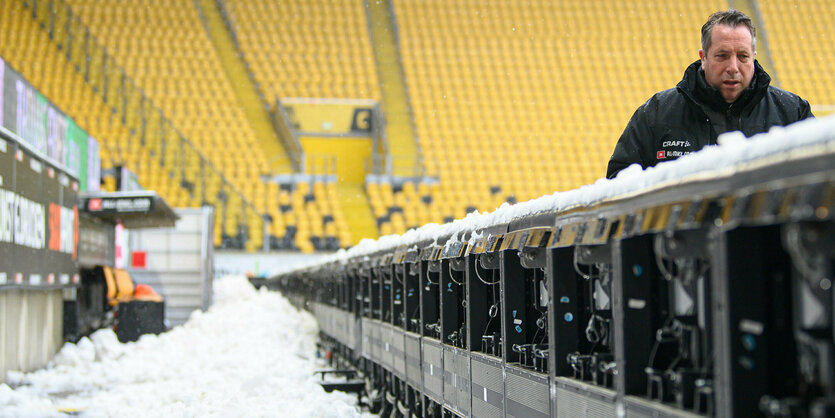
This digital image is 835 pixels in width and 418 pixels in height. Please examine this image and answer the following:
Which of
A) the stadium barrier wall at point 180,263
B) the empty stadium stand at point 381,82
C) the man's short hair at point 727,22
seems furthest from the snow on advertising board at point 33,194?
the empty stadium stand at point 381,82

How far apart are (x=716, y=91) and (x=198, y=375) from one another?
7.40 meters

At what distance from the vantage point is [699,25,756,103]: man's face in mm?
3924

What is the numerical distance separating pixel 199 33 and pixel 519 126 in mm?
10137

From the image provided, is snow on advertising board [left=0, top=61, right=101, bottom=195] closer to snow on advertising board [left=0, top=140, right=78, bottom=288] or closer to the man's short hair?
snow on advertising board [left=0, top=140, right=78, bottom=288]

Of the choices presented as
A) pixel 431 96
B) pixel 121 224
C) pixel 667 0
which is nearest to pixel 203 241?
pixel 121 224

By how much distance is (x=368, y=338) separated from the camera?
9.67 m

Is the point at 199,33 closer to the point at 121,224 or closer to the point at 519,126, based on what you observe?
the point at 519,126

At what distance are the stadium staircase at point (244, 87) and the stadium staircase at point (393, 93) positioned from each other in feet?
10.2

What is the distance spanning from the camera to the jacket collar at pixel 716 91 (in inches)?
158

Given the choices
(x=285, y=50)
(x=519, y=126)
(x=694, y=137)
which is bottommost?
(x=694, y=137)

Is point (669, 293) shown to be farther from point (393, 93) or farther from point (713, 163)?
point (393, 93)

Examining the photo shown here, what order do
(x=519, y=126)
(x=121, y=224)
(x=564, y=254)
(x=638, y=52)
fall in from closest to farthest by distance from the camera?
(x=564, y=254), (x=121, y=224), (x=519, y=126), (x=638, y=52)

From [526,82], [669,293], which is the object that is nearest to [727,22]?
[669,293]

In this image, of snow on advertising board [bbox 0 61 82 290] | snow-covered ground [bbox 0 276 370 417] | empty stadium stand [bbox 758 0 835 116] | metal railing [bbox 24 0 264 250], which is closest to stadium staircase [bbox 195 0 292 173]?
metal railing [bbox 24 0 264 250]
